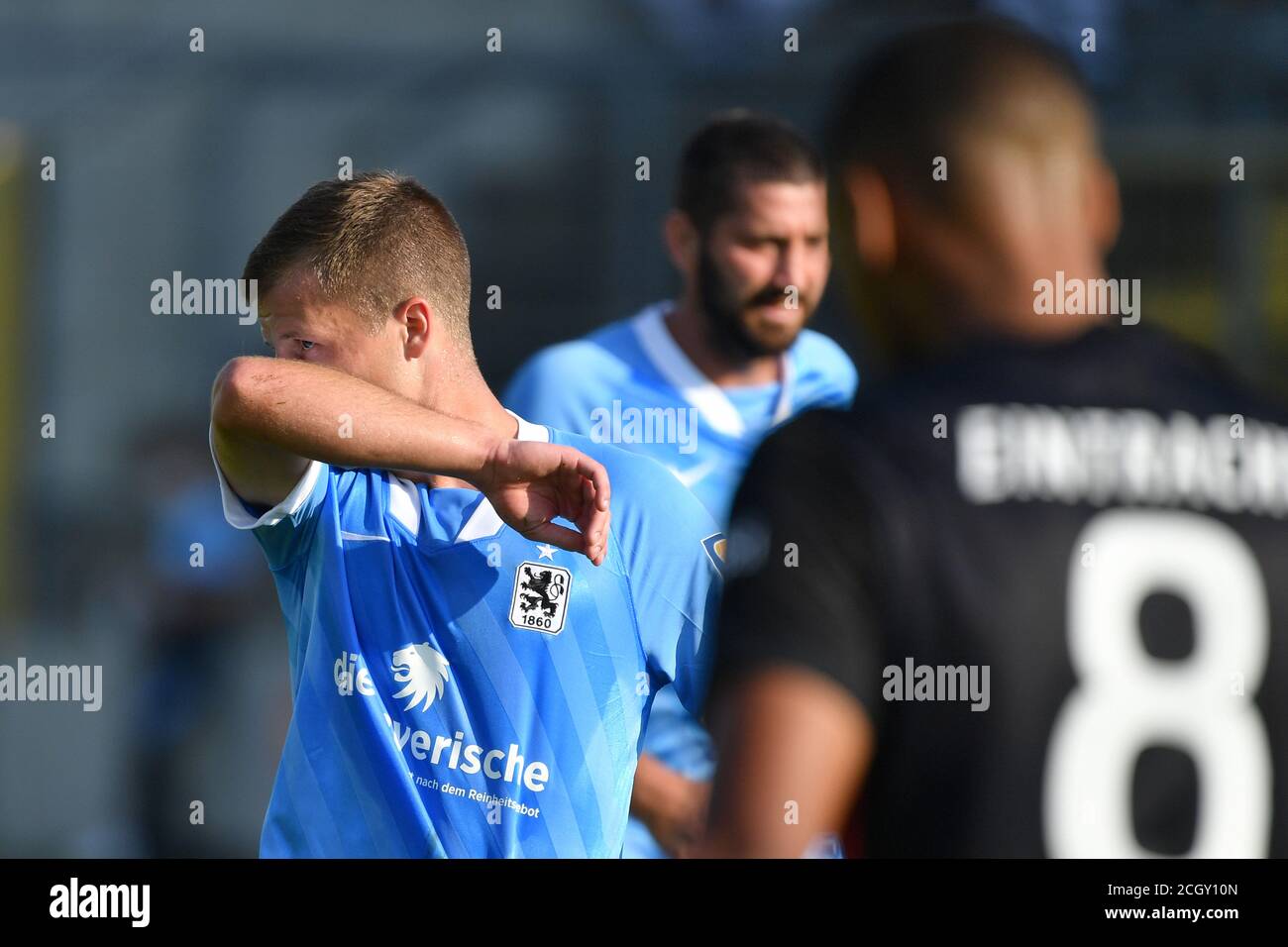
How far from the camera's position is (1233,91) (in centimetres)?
481

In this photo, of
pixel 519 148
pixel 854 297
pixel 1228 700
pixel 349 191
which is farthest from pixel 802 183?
pixel 519 148

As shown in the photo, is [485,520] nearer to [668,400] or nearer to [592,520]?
[592,520]

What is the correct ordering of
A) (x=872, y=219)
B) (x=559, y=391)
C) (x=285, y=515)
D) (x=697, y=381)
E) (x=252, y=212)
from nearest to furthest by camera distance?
(x=872, y=219)
(x=285, y=515)
(x=559, y=391)
(x=697, y=381)
(x=252, y=212)

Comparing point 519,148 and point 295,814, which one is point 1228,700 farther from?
point 519,148

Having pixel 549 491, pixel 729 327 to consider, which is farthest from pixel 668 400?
pixel 549 491

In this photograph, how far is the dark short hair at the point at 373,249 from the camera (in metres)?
1.51

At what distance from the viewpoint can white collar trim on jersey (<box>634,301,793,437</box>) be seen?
7.80 ft

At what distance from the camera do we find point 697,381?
7.84 feet

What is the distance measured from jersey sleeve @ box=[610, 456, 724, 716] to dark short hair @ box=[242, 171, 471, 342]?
282 mm

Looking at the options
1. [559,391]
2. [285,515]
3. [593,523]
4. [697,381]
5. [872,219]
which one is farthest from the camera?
[697,381]

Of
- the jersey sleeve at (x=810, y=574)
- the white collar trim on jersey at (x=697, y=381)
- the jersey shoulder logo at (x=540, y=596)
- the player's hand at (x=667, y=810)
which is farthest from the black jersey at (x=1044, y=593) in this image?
the white collar trim on jersey at (x=697, y=381)

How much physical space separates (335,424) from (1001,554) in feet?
2.18

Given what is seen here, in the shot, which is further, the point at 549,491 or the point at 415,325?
the point at 415,325

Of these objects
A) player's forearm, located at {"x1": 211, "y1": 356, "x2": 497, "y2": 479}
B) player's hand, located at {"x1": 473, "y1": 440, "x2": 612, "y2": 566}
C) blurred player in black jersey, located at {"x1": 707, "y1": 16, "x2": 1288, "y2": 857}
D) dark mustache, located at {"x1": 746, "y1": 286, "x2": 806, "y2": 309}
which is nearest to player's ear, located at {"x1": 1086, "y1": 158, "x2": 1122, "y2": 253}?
blurred player in black jersey, located at {"x1": 707, "y1": 16, "x2": 1288, "y2": 857}
